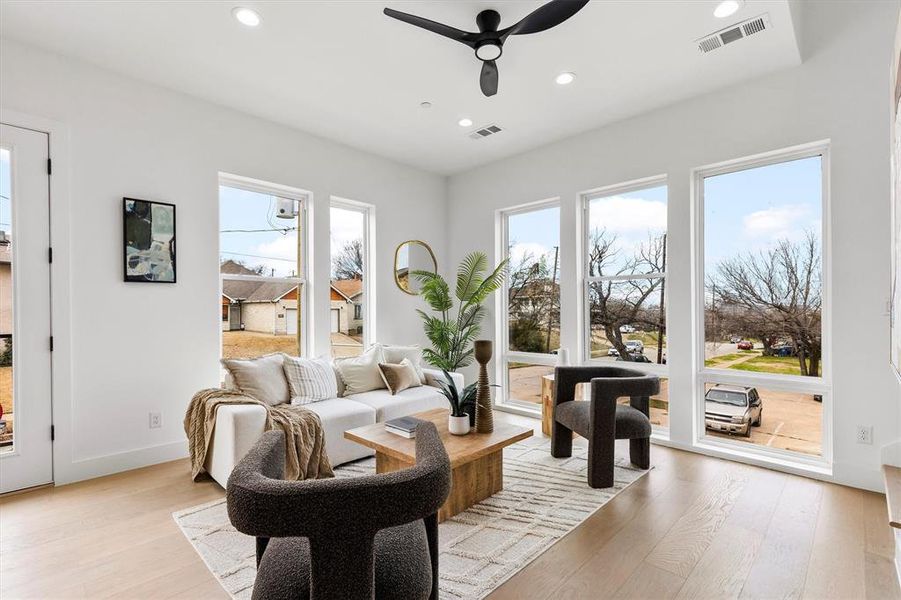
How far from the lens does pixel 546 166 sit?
464cm

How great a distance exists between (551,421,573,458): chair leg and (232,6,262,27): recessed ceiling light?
3401mm

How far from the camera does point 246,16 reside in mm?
2537

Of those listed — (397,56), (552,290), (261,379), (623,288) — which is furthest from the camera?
(552,290)

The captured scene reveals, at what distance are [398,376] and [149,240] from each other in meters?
2.24

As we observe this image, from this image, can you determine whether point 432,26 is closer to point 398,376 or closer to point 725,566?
point 398,376

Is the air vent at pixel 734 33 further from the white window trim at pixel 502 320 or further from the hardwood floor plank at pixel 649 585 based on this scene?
the hardwood floor plank at pixel 649 585

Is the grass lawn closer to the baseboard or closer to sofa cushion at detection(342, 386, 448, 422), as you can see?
the baseboard

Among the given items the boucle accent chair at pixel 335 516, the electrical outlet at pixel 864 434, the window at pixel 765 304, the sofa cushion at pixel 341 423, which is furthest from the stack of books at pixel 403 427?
the electrical outlet at pixel 864 434

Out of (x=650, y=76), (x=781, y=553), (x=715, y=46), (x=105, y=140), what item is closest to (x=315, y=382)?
(x=105, y=140)

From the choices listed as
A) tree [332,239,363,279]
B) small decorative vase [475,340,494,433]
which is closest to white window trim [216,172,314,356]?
tree [332,239,363,279]

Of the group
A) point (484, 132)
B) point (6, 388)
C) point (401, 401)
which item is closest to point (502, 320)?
point (401, 401)

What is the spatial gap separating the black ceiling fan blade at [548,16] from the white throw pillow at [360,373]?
9.28 ft

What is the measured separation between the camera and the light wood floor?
1.87 m

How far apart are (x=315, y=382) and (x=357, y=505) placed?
276 centimetres
